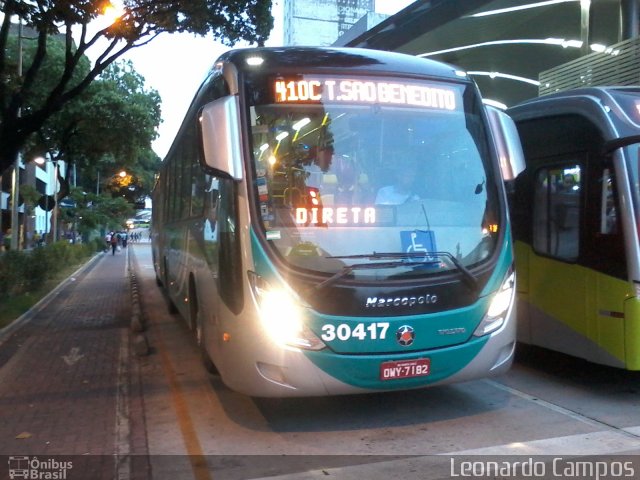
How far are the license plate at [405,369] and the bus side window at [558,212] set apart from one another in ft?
8.12

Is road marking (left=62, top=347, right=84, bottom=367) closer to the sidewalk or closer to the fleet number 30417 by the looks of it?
the sidewalk

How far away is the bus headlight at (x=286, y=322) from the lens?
529cm

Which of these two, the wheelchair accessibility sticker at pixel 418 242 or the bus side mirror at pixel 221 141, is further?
the wheelchair accessibility sticker at pixel 418 242

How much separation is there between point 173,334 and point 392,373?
652 centimetres

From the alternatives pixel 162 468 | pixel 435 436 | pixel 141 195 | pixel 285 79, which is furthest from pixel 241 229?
pixel 141 195

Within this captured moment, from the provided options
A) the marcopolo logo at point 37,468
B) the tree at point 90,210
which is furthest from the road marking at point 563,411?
the tree at point 90,210

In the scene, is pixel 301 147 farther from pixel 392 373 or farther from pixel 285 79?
pixel 392 373

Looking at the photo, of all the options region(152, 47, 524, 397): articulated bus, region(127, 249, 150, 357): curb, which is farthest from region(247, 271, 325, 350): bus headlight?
region(127, 249, 150, 357): curb

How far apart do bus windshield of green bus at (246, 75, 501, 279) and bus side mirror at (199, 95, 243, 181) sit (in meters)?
0.18

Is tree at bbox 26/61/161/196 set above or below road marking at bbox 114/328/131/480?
above

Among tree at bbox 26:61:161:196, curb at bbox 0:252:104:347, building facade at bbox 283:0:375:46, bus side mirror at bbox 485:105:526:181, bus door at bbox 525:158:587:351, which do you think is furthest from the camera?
building facade at bbox 283:0:375:46

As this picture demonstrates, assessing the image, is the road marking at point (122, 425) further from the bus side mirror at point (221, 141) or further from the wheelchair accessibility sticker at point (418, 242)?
the wheelchair accessibility sticker at point (418, 242)

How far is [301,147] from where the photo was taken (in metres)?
5.73

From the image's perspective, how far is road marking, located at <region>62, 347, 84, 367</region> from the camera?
8875 millimetres
